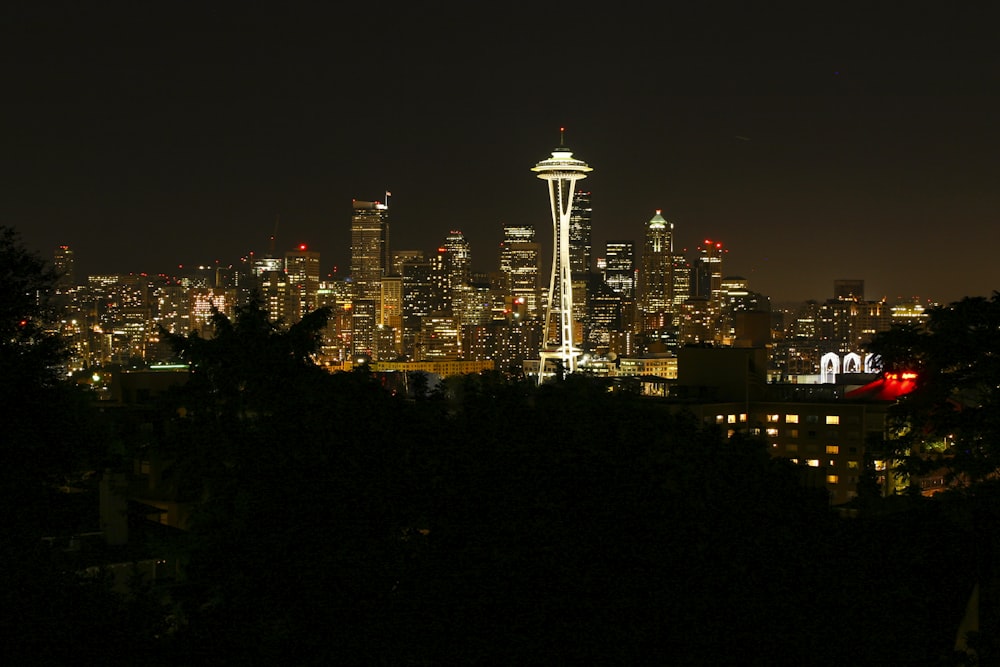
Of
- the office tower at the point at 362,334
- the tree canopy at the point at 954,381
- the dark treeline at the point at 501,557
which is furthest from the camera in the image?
the office tower at the point at 362,334

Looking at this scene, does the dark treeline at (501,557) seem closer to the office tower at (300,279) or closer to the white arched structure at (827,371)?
the white arched structure at (827,371)

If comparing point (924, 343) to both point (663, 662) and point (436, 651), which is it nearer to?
point (663, 662)

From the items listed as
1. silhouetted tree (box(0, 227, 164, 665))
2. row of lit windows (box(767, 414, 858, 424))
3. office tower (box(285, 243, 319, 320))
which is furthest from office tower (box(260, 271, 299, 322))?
silhouetted tree (box(0, 227, 164, 665))

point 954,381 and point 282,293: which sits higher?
point 282,293

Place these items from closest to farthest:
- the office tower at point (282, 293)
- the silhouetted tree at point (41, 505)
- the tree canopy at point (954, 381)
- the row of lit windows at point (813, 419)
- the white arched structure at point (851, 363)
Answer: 1. the silhouetted tree at point (41, 505)
2. the tree canopy at point (954, 381)
3. the row of lit windows at point (813, 419)
4. the white arched structure at point (851, 363)
5. the office tower at point (282, 293)

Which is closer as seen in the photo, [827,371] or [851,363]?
[827,371]

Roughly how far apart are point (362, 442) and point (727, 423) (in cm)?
3915

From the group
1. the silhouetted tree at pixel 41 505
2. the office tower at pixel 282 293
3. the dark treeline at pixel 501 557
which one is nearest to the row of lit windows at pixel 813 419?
the dark treeline at pixel 501 557

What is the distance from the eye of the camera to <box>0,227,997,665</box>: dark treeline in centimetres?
923

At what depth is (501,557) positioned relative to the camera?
9.95 metres

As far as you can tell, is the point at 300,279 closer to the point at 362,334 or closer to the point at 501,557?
the point at 362,334

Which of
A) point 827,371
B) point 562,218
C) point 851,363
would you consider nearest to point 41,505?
point 562,218

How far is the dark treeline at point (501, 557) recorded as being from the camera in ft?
30.3

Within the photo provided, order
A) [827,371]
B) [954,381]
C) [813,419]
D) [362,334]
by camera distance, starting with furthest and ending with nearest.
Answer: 1. [362,334]
2. [827,371]
3. [813,419]
4. [954,381]
